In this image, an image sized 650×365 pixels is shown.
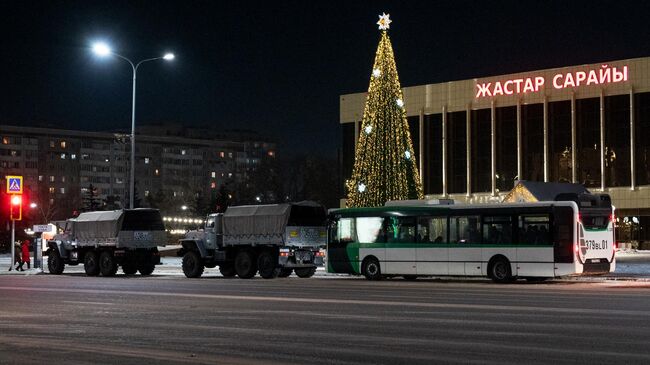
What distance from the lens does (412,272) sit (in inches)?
1430

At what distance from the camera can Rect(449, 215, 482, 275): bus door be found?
34.8 metres

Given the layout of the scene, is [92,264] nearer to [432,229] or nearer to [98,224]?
[98,224]

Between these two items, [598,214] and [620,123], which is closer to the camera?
[598,214]

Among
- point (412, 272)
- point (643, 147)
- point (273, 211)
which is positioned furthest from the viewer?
point (643, 147)

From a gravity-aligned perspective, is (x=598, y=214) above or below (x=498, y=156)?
below

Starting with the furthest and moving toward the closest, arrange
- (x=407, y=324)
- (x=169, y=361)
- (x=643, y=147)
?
1. (x=643, y=147)
2. (x=407, y=324)
3. (x=169, y=361)

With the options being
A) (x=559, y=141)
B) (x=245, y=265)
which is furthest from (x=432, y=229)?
(x=559, y=141)

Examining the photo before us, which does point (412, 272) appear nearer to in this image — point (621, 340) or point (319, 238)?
point (319, 238)

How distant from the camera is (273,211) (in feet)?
128

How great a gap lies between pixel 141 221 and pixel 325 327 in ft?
92.2

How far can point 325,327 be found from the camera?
16.9 metres

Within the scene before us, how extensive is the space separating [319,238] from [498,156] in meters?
50.6

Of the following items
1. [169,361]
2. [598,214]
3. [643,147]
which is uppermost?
[643,147]

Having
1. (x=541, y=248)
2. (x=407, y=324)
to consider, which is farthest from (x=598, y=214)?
(x=407, y=324)
